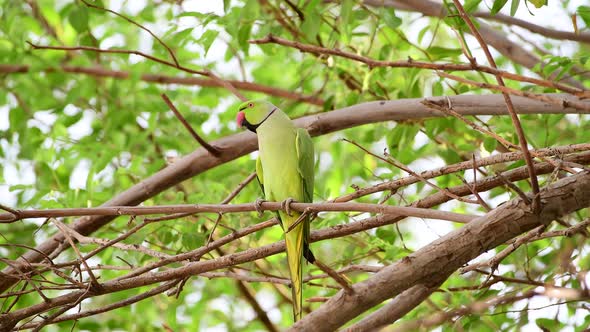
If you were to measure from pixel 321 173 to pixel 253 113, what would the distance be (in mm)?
2331

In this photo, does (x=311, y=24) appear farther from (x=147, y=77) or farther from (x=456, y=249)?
(x=147, y=77)

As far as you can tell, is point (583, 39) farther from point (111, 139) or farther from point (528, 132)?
point (111, 139)

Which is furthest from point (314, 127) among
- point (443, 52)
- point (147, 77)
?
point (147, 77)

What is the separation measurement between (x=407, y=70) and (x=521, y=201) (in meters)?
1.80

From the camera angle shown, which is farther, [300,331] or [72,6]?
[72,6]

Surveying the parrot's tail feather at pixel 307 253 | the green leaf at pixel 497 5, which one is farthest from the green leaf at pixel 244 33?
the green leaf at pixel 497 5

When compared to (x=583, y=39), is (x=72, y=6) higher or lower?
higher

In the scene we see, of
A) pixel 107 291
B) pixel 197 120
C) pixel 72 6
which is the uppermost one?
pixel 72 6

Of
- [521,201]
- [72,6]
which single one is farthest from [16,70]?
[521,201]

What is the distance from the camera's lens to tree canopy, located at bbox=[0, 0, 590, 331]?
7.00 feet

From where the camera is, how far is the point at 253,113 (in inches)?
132

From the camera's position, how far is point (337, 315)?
2098 millimetres

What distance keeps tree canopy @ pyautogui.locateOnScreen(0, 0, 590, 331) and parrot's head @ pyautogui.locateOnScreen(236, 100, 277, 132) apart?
0.06 meters

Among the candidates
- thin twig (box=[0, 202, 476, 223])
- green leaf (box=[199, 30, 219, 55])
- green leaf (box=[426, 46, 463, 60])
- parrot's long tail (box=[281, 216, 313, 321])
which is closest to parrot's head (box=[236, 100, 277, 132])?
green leaf (box=[199, 30, 219, 55])
